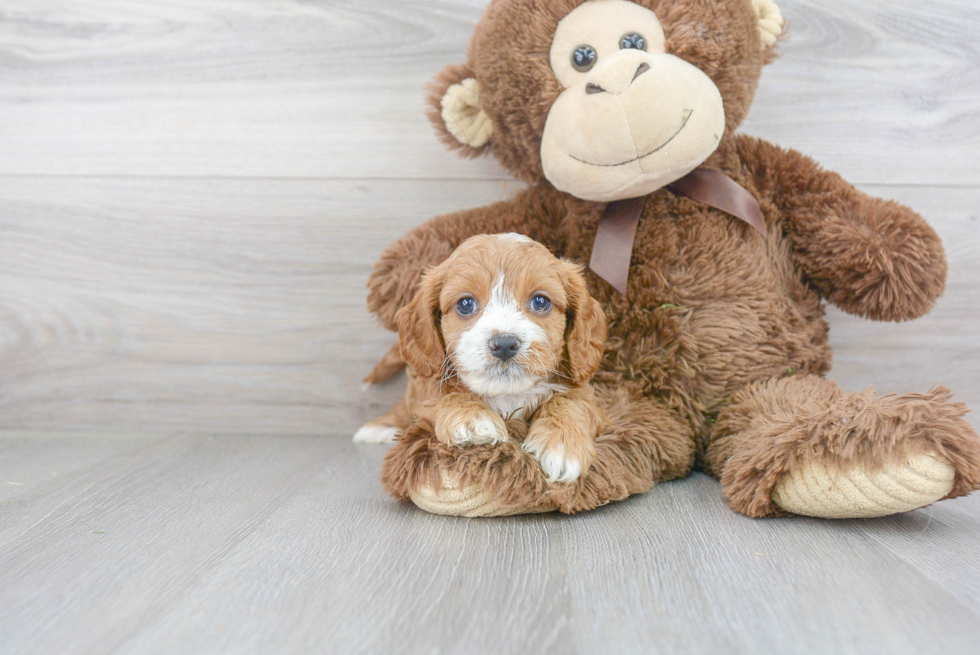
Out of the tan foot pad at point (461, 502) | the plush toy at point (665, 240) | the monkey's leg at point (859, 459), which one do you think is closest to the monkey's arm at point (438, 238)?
the plush toy at point (665, 240)

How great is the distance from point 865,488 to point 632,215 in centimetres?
50

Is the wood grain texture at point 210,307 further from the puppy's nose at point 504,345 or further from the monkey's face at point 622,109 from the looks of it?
the puppy's nose at point 504,345

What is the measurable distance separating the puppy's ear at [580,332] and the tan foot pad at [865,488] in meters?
0.27

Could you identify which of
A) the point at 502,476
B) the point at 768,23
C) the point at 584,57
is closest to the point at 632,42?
the point at 584,57

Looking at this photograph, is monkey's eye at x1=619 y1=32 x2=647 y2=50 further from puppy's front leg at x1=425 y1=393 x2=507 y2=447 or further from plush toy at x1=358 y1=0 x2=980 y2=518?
puppy's front leg at x1=425 y1=393 x2=507 y2=447

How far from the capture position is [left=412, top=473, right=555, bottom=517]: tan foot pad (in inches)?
33.5

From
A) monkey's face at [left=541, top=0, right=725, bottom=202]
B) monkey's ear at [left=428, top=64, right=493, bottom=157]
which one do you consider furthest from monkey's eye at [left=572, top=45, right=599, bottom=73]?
monkey's ear at [left=428, top=64, right=493, bottom=157]

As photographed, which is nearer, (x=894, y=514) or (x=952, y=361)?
(x=894, y=514)

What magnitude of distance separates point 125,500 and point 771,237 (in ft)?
Answer: 3.46

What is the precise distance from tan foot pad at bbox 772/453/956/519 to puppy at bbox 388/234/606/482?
25 centimetres

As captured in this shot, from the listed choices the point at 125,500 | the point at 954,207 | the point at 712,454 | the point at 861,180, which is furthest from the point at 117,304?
the point at 954,207

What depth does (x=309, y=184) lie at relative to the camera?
139 centimetres

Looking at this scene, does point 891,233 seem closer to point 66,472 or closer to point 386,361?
point 386,361

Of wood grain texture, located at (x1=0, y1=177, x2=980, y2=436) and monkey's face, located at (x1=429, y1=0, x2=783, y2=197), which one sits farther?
wood grain texture, located at (x1=0, y1=177, x2=980, y2=436)
